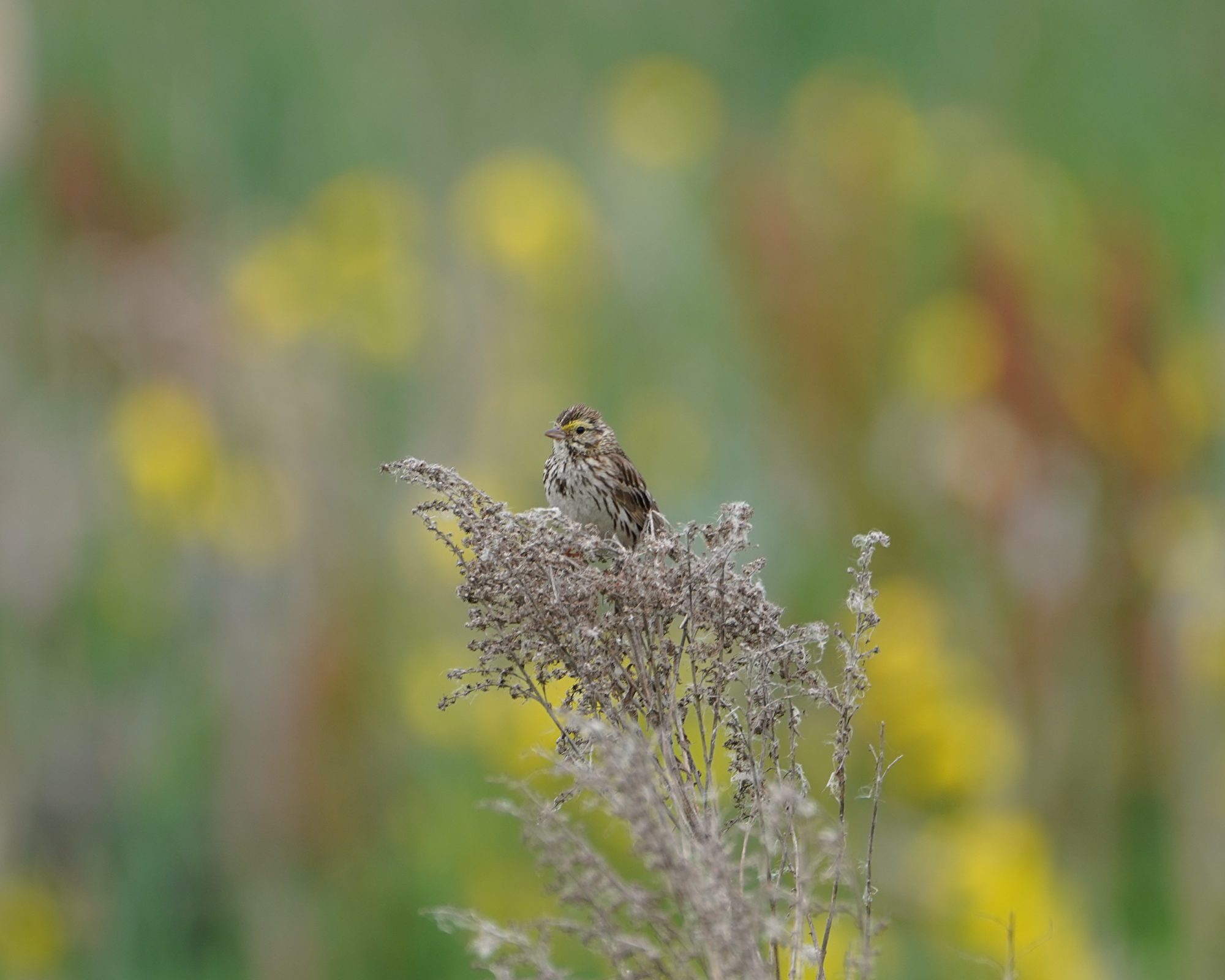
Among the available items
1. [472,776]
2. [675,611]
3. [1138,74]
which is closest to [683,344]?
[472,776]

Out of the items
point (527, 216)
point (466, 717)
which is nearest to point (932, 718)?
point (466, 717)

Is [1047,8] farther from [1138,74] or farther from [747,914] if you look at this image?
[747,914]

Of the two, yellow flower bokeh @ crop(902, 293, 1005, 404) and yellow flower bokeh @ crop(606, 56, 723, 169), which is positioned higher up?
yellow flower bokeh @ crop(606, 56, 723, 169)

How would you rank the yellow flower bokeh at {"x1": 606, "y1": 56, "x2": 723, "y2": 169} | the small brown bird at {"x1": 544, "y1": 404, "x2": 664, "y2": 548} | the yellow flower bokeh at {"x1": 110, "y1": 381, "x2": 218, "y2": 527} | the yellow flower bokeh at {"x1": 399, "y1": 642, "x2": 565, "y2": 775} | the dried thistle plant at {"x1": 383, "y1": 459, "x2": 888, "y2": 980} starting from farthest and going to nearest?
the yellow flower bokeh at {"x1": 606, "y1": 56, "x2": 723, "y2": 169} < the yellow flower bokeh at {"x1": 110, "y1": 381, "x2": 218, "y2": 527} < the yellow flower bokeh at {"x1": 399, "y1": 642, "x2": 565, "y2": 775} < the small brown bird at {"x1": 544, "y1": 404, "x2": 664, "y2": 548} < the dried thistle plant at {"x1": 383, "y1": 459, "x2": 888, "y2": 980}

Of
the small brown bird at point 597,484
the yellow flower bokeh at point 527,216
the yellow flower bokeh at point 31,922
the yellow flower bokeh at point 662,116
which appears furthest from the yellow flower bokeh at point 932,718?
the yellow flower bokeh at point 31,922

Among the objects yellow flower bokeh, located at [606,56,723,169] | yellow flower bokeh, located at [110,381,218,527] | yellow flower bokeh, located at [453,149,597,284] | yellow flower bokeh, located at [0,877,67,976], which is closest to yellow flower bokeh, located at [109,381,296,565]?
yellow flower bokeh, located at [110,381,218,527]

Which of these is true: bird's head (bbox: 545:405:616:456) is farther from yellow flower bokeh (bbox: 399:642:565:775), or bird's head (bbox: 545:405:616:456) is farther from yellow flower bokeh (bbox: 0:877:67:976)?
yellow flower bokeh (bbox: 0:877:67:976)
